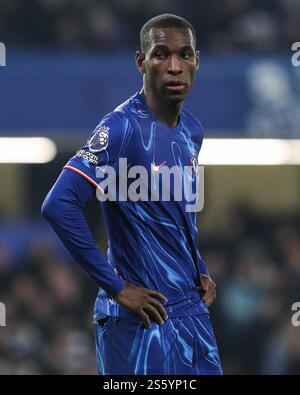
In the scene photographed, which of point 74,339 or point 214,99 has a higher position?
point 214,99

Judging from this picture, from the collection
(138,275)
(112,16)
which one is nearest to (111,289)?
(138,275)

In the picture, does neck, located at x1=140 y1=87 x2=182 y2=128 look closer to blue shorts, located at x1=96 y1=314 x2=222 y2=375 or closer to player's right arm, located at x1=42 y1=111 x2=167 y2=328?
player's right arm, located at x1=42 y1=111 x2=167 y2=328

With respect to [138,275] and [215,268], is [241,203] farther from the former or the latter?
[138,275]

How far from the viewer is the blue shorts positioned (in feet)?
15.8

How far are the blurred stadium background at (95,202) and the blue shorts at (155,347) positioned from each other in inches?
168

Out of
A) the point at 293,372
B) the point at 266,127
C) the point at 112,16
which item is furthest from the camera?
the point at 112,16

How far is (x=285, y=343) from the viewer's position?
9.90m

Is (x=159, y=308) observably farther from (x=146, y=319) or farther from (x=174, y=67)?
Result: (x=174, y=67)

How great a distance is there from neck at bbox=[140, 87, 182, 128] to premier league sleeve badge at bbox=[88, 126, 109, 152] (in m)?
0.28

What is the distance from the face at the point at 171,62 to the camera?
15.9ft

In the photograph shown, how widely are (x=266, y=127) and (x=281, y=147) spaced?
381 mm

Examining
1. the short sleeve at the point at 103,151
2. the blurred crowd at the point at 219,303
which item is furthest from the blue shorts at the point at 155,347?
the blurred crowd at the point at 219,303

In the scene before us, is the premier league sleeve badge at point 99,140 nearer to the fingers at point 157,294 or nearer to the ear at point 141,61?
the ear at point 141,61

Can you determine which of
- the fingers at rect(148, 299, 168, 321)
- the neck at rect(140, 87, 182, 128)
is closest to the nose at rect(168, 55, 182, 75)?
the neck at rect(140, 87, 182, 128)
